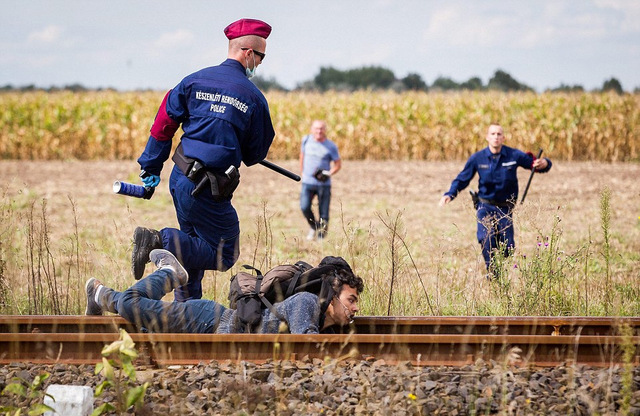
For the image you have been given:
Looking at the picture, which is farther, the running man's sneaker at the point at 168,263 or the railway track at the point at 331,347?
the running man's sneaker at the point at 168,263

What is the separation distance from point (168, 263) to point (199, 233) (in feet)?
1.71

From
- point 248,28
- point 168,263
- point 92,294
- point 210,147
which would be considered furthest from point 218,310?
point 248,28

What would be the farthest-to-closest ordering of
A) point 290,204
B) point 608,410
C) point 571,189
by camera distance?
point 571,189 → point 290,204 → point 608,410

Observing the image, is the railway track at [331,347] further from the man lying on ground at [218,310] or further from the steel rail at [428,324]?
the steel rail at [428,324]

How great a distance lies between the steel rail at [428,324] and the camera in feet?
17.7

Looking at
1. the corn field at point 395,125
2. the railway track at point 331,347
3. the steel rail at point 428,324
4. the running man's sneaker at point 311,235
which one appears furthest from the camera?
the corn field at point 395,125

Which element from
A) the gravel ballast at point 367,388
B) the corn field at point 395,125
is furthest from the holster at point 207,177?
the corn field at point 395,125

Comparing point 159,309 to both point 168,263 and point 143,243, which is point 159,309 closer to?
point 168,263

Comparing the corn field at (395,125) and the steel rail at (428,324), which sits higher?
the corn field at (395,125)

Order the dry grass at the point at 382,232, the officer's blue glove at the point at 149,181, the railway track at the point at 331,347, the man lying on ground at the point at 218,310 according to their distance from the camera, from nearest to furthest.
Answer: the railway track at the point at 331,347, the man lying on ground at the point at 218,310, the officer's blue glove at the point at 149,181, the dry grass at the point at 382,232

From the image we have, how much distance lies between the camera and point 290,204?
55.8ft

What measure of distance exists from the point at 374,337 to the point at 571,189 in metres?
15.4

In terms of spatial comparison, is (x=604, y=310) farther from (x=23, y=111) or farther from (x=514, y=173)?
(x=23, y=111)

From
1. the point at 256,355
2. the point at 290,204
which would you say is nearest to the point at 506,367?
the point at 256,355
